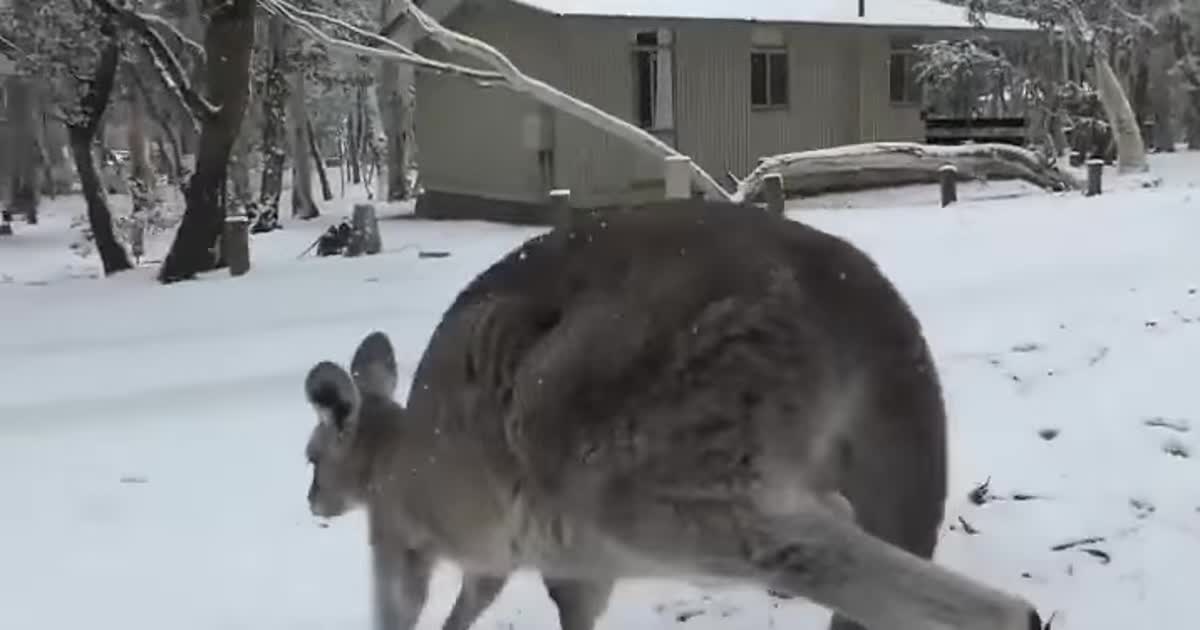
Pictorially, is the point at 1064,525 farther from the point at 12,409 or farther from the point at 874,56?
the point at 874,56

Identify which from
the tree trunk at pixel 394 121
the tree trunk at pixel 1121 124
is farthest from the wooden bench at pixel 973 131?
the tree trunk at pixel 394 121

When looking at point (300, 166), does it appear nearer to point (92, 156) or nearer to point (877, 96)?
point (92, 156)

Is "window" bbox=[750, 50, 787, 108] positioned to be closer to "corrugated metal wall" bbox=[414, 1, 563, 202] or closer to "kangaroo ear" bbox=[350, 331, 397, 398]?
"corrugated metal wall" bbox=[414, 1, 563, 202]

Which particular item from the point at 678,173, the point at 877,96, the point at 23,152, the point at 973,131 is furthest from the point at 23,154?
the point at 678,173

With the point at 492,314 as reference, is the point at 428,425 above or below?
below

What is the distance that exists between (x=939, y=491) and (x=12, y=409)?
651cm

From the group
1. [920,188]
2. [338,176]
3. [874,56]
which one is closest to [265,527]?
[920,188]

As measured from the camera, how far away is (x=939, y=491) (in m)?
2.78

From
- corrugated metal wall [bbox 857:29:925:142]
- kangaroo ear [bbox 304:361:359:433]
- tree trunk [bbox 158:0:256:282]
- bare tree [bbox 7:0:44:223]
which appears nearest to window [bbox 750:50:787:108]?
corrugated metal wall [bbox 857:29:925:142]

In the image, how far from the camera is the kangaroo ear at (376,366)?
387 cm

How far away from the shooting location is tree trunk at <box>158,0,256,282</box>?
15281 millimetres

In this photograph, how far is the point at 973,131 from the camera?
88.5ft

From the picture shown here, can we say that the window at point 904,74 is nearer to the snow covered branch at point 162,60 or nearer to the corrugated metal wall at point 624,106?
the corrugated metal wall at point 624,106

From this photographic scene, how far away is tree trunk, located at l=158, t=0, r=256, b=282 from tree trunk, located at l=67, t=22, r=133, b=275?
3.87m
